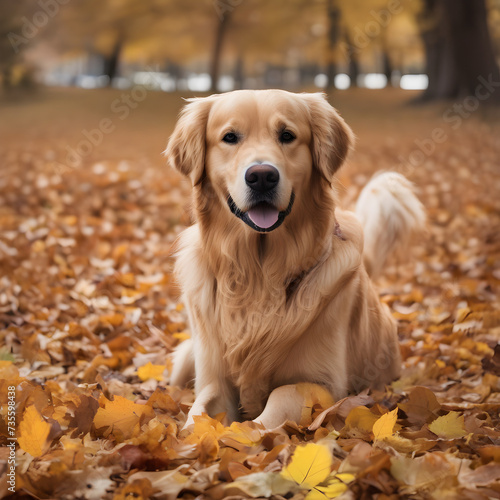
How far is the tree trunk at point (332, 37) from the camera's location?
13.2 m

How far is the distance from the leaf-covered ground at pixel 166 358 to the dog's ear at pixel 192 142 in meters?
0.73

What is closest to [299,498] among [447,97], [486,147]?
[486,147]

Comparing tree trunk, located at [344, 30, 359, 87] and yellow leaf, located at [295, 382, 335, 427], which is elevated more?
tree trunk, located at [344, 30, 359, 87]

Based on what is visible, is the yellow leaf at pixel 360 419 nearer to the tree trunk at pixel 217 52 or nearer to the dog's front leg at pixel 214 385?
the dog's front leg at pixel 214 385

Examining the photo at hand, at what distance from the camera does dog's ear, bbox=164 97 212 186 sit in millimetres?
2870

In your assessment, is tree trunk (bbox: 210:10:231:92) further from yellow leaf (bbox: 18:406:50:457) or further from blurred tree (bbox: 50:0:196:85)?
yellow leaf (bbox: 18:406:50:457)

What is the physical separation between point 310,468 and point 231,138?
1.53 m

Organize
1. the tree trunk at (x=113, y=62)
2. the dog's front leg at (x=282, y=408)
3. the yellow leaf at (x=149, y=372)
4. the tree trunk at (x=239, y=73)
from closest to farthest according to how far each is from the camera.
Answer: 1. the dog's front leg at (x=282, y=408)
2. the yellow leaf at (x=149, y=372)
3. the tree trunk at (x=113, y=62)
4. the tree trunk at (x=239, y=73)

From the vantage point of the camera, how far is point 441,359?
11.4 feet

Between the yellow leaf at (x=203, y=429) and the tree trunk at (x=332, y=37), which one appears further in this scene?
the tree trunk at (x=332, y=37)

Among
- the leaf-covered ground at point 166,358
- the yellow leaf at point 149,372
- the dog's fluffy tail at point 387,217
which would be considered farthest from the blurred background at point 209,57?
the yellow leaf at point 149,372

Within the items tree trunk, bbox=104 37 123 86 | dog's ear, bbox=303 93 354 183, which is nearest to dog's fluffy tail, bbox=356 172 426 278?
dog's ear, bbox=303 93 354 183

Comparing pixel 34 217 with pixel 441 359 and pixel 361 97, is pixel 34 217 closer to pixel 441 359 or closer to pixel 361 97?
pixel 441 359

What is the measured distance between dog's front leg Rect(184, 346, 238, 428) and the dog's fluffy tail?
1.27 m
